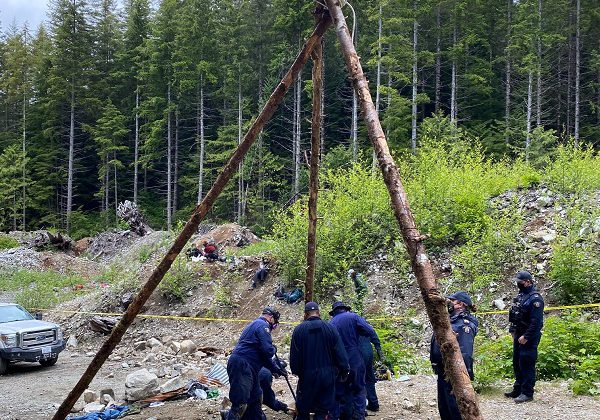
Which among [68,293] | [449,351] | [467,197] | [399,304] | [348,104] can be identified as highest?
[348,104]

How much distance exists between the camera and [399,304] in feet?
48.1

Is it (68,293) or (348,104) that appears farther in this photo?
(348,104)

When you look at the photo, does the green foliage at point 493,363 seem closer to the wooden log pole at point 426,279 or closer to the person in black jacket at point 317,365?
the person in black jacket at point 317,365

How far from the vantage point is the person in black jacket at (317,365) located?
665 cm

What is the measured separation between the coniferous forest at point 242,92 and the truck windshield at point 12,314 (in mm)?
17742

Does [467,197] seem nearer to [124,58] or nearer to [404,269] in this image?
[404,269]

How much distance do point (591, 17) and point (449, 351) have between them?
135 ft

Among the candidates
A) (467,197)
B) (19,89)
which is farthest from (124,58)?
(467,197)

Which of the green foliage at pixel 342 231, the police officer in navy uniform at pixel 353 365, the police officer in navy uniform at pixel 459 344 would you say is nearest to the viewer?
the police officer in navy uniform at pixel 459 344

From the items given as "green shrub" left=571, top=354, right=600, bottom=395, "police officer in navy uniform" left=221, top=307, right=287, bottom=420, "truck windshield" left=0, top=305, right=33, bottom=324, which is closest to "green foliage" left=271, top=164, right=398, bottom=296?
"truck windshield" left=0, top=305, right=33, bottom=324

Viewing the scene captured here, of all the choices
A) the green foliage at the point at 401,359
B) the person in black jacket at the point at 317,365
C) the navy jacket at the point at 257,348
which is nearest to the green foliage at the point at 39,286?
the green foliage at the point at 401,359

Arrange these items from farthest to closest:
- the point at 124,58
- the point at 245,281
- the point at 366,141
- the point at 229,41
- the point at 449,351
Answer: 1. the point at 124,58
2. the point at 229,41
3. the point at 366,141
4. the point at 245,281
5. the point at 449,351

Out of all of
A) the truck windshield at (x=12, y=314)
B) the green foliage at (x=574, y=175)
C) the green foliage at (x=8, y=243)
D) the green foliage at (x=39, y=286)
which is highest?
the green foliage at (x=574, y=175)

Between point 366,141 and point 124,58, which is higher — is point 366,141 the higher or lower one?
the lower one
